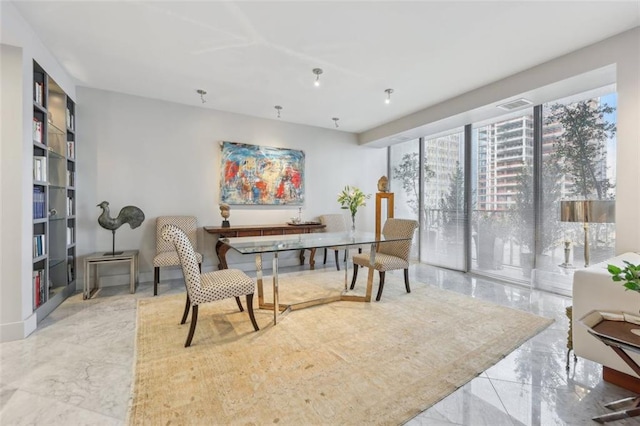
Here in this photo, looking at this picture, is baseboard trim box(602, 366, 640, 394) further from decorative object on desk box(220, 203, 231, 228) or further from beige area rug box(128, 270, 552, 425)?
decorative object on desk box(220, 203, 231, 228)

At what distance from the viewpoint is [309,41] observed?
2.71m

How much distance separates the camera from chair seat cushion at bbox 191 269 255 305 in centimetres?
229

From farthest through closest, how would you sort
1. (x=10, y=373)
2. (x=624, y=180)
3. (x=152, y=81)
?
1. (x=152, y=81)
2. (x=624, y=180)
3. (x=10, y=373)

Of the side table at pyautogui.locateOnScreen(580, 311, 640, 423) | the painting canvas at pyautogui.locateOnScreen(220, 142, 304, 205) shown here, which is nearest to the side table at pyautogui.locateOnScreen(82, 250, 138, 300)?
the painting canvas at pyautogui.locateOnScreen(220, 142, 304, 205)

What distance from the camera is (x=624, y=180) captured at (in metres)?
2.54

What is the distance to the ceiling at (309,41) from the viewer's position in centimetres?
228

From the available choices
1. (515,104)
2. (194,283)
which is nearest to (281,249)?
(194,283)

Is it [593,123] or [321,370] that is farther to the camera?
[593,123]

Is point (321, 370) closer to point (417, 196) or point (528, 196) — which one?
point (528, 196)

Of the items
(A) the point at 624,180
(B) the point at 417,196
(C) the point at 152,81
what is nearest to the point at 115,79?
(C) the point at 152,81

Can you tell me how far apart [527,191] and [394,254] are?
85.2 inches

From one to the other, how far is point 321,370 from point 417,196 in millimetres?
4536

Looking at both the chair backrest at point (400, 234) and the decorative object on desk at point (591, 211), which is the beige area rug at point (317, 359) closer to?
the chair backrest at point (400, 234)

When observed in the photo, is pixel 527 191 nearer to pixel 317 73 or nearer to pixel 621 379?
pixel 621 379
